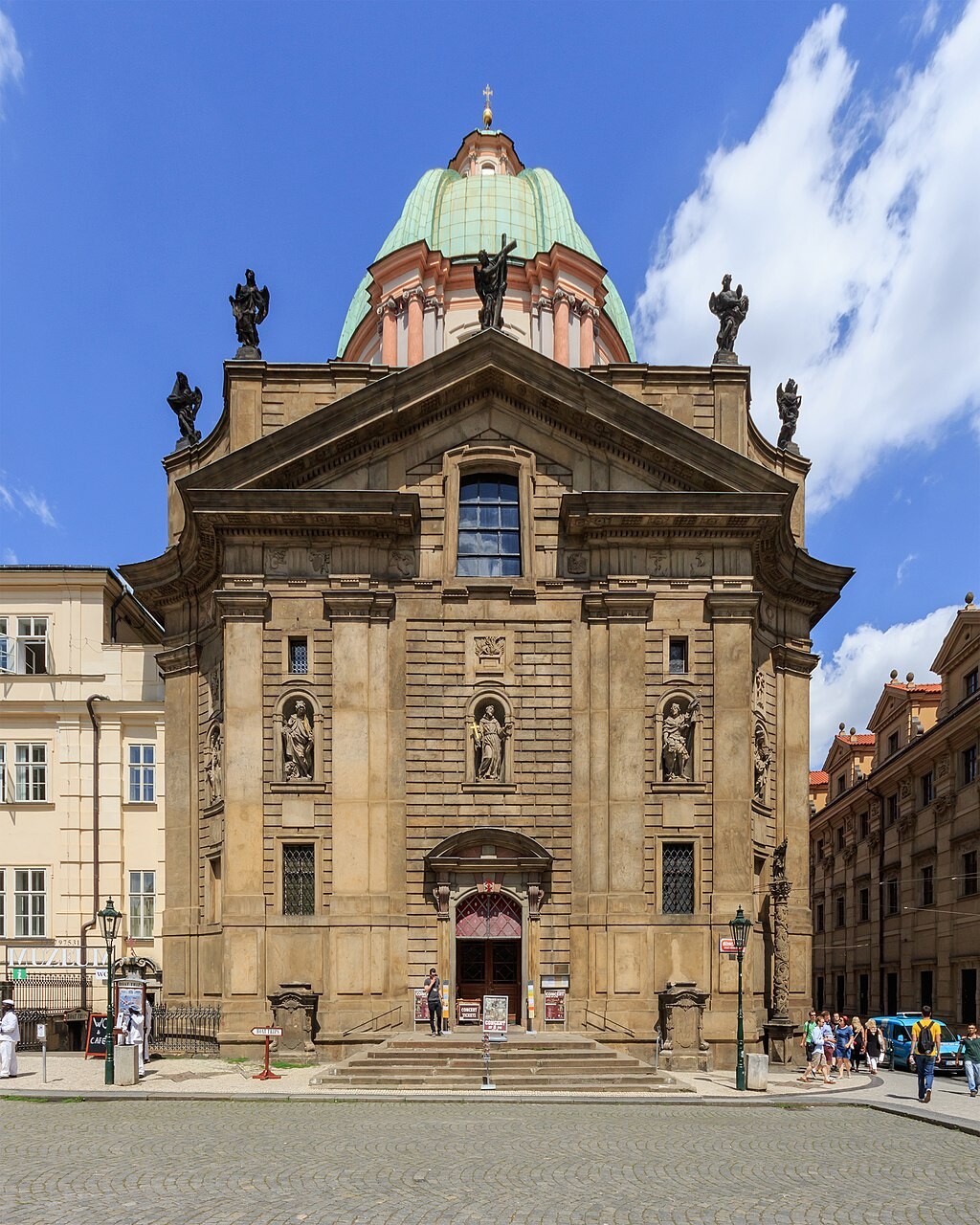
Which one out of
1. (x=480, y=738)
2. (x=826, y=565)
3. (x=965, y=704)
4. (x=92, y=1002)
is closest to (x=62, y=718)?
(x=92, y=1002)

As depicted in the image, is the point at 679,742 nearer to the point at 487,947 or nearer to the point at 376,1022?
the point at 487,947

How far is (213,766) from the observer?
40031 millimetres

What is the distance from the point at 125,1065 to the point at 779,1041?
61.9 ft

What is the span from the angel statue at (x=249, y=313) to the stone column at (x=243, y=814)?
8.11 metres

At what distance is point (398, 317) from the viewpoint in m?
57.1

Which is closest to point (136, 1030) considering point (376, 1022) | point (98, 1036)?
point (98, 1036)

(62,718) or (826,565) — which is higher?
(826,565)

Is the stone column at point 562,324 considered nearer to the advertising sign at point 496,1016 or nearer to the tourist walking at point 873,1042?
the tourist walking at point 873,1042

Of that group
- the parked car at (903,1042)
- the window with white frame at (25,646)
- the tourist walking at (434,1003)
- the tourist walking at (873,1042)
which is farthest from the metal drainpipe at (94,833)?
the parked car at (903,1042)

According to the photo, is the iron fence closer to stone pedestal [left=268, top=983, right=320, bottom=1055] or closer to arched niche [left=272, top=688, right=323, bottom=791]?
stone pedestal [left=268, top=983, right=320, bottom=1055]

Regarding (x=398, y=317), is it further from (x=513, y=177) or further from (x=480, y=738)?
(x=480, y=738)

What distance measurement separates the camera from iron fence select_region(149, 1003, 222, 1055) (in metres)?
36.6

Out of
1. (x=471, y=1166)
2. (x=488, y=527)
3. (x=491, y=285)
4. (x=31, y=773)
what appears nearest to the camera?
(x=471, y=1166)

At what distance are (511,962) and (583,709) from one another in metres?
7.46
